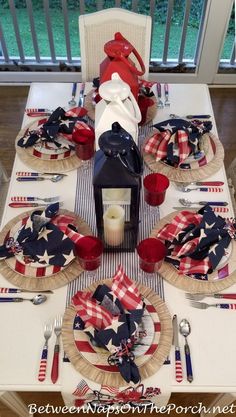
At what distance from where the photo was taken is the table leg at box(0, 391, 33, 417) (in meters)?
1.16

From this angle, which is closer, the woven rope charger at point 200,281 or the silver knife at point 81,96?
the woven rope charger at point 200,281

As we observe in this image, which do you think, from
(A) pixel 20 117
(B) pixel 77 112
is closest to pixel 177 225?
(B) pixel 77 112

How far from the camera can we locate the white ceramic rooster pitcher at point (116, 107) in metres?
1.12

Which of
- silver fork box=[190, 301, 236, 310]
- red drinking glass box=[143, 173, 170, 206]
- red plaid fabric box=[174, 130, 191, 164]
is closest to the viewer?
silver fork box=[190, 301, 236, 310]

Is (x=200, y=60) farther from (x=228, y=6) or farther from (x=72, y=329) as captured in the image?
(x=72, y=329)

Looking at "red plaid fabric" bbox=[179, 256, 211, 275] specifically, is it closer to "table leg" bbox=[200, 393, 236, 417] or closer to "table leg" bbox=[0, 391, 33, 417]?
"table leg" bbox=[200, 393, 236, 417]

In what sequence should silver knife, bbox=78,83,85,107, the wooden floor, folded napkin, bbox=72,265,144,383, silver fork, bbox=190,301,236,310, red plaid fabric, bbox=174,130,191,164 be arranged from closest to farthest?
1. folded napkin, bbox=72,265,144,383
2. silver fork, bbox=190,301,236,310
3. red plaid fabric, bbox=174,130,191,164
4. silver knife, bbox=78,83,85,107
5. the wooden floor

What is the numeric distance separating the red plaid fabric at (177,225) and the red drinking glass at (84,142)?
0.40 meters

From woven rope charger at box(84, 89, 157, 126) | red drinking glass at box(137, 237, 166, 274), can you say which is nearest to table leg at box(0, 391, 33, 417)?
red drinking glass at box(137, 237, 166, 274)

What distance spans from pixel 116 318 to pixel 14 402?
57 cm

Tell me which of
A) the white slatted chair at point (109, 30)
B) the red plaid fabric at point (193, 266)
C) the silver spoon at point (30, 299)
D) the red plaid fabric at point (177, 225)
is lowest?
the silver spoon at point (30, 299)

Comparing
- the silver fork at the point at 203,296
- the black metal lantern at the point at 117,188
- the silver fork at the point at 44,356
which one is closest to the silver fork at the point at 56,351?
the silver fork at the point at 44,356

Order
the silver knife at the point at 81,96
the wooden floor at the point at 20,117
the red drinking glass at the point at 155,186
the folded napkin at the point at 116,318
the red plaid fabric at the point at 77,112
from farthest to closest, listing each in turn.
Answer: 1. the wooden floor at the point at 20,117
2. the silver knife at the point at 81,96
3. the red plaid fabric at the point at 77,112
4. the red drinking glass at the point at 155,186
5. the folded napkin at the point at 116,318

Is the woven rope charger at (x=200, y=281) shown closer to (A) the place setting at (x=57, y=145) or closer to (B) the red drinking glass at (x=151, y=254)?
(B) the red drinking glass at (x=151, y=254)
